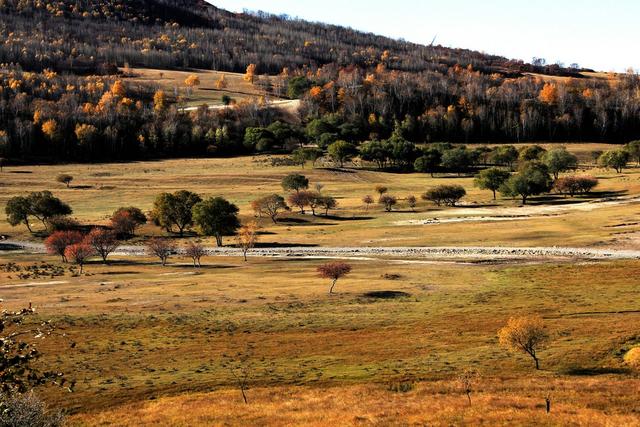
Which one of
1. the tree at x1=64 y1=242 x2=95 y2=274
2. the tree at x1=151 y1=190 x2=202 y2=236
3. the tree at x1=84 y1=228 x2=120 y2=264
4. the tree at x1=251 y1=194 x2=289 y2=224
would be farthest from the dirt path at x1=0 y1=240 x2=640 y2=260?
the tree at x1=251 y1=194 x2=289 y2=224

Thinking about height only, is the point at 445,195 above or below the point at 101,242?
above

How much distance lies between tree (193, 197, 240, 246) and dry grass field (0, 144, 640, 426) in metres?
12.3

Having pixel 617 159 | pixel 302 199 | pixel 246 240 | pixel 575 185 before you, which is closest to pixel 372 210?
pixel 302 199

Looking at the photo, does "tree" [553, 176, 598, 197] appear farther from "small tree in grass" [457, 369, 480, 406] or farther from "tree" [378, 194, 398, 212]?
"small tree in grass" [457, 369, 480, 406]

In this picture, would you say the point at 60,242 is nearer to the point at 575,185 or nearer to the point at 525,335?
the point at 525,335

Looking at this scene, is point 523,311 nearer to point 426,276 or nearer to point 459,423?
point 426,276

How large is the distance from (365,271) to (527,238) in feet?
117

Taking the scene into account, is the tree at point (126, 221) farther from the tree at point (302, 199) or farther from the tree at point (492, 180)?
the tree at point (492, 180)

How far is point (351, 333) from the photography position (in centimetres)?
6362

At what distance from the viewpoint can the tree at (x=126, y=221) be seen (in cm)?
12425

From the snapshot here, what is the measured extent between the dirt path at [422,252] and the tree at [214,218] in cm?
366

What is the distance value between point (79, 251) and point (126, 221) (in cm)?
2552

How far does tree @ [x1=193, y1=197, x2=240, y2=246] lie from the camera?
118 metres

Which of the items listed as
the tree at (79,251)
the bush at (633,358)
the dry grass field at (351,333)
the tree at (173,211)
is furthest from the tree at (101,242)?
the bush at (633,358)
